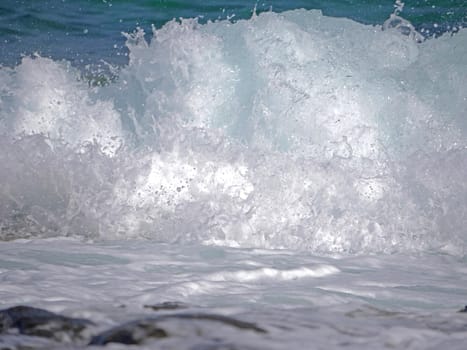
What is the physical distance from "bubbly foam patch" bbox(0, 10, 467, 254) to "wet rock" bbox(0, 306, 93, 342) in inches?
81.4

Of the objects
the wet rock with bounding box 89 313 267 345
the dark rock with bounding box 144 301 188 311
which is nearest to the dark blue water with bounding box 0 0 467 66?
the dark rock with bounding box 144 301 188 311

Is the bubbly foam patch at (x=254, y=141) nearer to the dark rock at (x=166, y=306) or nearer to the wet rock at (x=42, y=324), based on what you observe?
the dark rock at (x=166, y=306)

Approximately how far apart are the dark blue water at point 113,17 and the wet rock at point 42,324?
7478 millimetres

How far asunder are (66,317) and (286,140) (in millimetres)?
3787

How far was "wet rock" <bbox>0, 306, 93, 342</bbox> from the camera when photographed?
207cm

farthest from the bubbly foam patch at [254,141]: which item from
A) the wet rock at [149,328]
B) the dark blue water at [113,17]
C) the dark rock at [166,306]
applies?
the dark blue water at [113,17]

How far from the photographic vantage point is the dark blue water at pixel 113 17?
958 centimetres

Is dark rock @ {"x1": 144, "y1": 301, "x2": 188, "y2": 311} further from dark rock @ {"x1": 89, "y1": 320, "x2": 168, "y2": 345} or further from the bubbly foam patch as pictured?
the bubbly foam patch

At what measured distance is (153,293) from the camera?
9.62 feet

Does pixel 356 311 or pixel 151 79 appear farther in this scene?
pixel 151 79

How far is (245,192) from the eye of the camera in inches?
193

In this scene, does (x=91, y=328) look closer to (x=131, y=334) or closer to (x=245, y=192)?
(x=131, y=334)

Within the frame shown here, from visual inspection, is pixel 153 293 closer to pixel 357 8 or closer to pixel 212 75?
pixel 212 75

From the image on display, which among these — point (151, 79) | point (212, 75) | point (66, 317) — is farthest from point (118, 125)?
point (66, 317)
